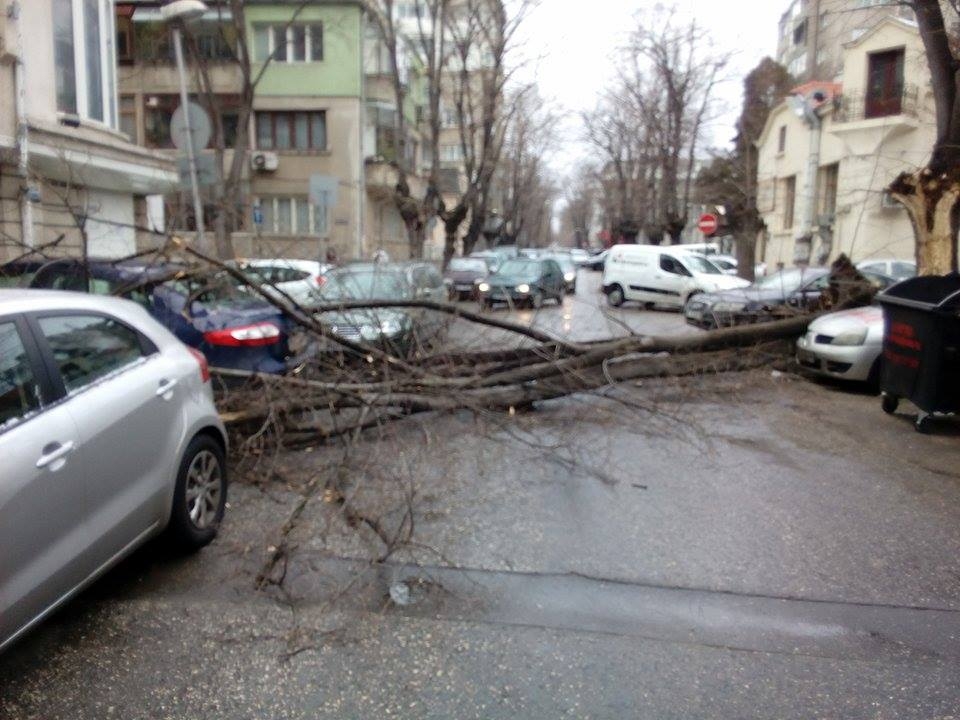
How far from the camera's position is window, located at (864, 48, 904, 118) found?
27078 millimetres

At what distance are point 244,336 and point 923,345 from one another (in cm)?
625

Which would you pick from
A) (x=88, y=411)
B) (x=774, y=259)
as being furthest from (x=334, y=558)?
(x=774, y=259)

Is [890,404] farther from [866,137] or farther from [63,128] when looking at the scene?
[866,137]

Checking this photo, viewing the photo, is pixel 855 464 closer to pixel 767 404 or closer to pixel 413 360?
pixel 767 404

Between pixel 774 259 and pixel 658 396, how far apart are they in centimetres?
3189

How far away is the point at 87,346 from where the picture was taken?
13.6ft

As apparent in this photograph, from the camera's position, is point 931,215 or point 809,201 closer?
point 931,215

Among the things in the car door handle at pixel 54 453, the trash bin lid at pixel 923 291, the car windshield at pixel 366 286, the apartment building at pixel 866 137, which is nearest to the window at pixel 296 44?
the apartment building at pixel 866 137

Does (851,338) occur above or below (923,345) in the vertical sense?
below

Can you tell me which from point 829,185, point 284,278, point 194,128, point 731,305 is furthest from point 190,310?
point 829,185

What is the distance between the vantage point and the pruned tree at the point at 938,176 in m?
10.7

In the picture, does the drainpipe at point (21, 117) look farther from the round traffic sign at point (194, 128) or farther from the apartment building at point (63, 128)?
the round traffic sign at point (194, 128)

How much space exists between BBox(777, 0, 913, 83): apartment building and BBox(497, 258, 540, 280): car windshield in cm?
924

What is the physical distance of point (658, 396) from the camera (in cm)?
947
